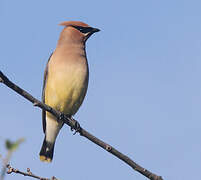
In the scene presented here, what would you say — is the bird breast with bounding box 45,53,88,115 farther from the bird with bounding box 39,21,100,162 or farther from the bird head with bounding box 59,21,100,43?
the bird head with bounding box 59,21,100,43

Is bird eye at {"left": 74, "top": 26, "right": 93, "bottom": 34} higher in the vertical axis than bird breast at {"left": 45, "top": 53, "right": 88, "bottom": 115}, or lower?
higher

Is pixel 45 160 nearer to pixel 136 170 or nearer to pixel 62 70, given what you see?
pixel 62 70

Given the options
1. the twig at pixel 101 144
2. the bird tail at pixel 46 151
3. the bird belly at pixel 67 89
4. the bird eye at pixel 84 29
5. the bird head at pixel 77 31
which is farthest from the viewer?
the bird tail at pixel 46 151

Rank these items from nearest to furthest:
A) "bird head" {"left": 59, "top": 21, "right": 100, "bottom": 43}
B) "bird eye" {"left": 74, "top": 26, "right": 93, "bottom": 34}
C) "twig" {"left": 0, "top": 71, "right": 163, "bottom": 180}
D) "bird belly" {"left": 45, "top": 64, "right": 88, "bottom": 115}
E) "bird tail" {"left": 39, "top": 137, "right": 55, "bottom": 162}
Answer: "twig" {"left": 0, "top": 71, "right": 163, "bottom": 180}, "bird belly" {"left": 45, "top": 64, "right": 88, "bottom": 115}, "bird head" {"left": 59, "top": 21, "right": 100, "bottom": 43}, "bird eye" {"left": 74, "top": 26, "right": 93, "bottom": 34}, "bird tail" {"left": 39, "top": 137, "right": 55, "bottom": 162}

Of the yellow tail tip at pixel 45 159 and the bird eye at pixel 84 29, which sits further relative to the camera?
the yellow tail tip at pixel 45 159

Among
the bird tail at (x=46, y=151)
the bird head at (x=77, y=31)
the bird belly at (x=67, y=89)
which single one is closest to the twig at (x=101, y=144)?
the bird belly at (x=67, y=89)

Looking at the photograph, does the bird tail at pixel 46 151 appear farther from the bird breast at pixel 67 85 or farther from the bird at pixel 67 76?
the bird breast at pixel 67 85

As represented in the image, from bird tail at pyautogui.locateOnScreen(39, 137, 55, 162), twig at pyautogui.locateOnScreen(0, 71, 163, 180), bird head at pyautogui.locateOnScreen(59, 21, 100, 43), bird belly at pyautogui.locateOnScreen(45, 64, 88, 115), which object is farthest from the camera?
bird tail at pyautogui.locateOnScreen(39, 137, 55, 162)

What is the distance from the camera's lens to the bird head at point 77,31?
20.9 ft

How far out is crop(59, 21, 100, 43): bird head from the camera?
251 inches

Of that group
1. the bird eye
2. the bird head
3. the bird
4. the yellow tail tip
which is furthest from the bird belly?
the yellow tail tip

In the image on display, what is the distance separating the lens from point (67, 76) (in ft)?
17.6

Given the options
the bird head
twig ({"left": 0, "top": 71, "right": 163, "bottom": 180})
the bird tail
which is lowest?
→ twig ({"left": 0, "top": 71, "right": 163, "bottom": 180})

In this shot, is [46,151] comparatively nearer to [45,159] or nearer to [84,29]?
[45,159]
